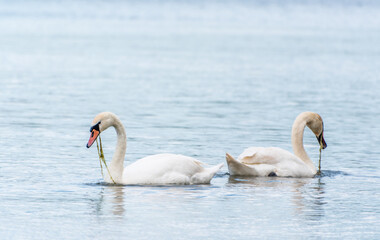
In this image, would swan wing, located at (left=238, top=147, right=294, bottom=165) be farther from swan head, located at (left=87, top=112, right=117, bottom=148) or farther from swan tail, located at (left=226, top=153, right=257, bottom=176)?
swan head, located at (left=87, top=112, right=117, bottom=148)

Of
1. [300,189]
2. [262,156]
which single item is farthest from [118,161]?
[300,189]

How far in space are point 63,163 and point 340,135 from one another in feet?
18.4

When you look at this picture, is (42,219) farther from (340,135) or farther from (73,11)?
(73,11)

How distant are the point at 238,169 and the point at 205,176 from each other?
72 cm

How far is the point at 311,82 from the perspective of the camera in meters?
29.3

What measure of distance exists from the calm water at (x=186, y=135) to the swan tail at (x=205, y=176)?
7.6 inches

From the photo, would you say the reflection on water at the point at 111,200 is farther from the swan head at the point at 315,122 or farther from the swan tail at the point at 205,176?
the swan head at the point at 315,122

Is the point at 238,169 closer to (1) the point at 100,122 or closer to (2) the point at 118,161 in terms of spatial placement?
(2) the point at 118,161

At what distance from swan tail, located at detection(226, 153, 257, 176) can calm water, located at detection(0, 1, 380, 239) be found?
12 centimetres

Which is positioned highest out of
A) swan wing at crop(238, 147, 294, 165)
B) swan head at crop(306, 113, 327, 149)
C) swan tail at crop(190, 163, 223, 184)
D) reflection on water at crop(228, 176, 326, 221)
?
swan head at crop(306, 113, 327, 149)

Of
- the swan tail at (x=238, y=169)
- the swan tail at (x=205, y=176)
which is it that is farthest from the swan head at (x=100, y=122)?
the swan tail at (x=238, y=169)

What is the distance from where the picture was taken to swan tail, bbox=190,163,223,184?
12.8 meters

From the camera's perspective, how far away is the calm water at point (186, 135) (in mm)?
10484

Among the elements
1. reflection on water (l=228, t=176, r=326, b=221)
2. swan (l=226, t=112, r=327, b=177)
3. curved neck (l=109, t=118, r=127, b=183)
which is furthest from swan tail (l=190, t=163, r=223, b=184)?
curved neck (l=109, t=118, r=127, b=183)
